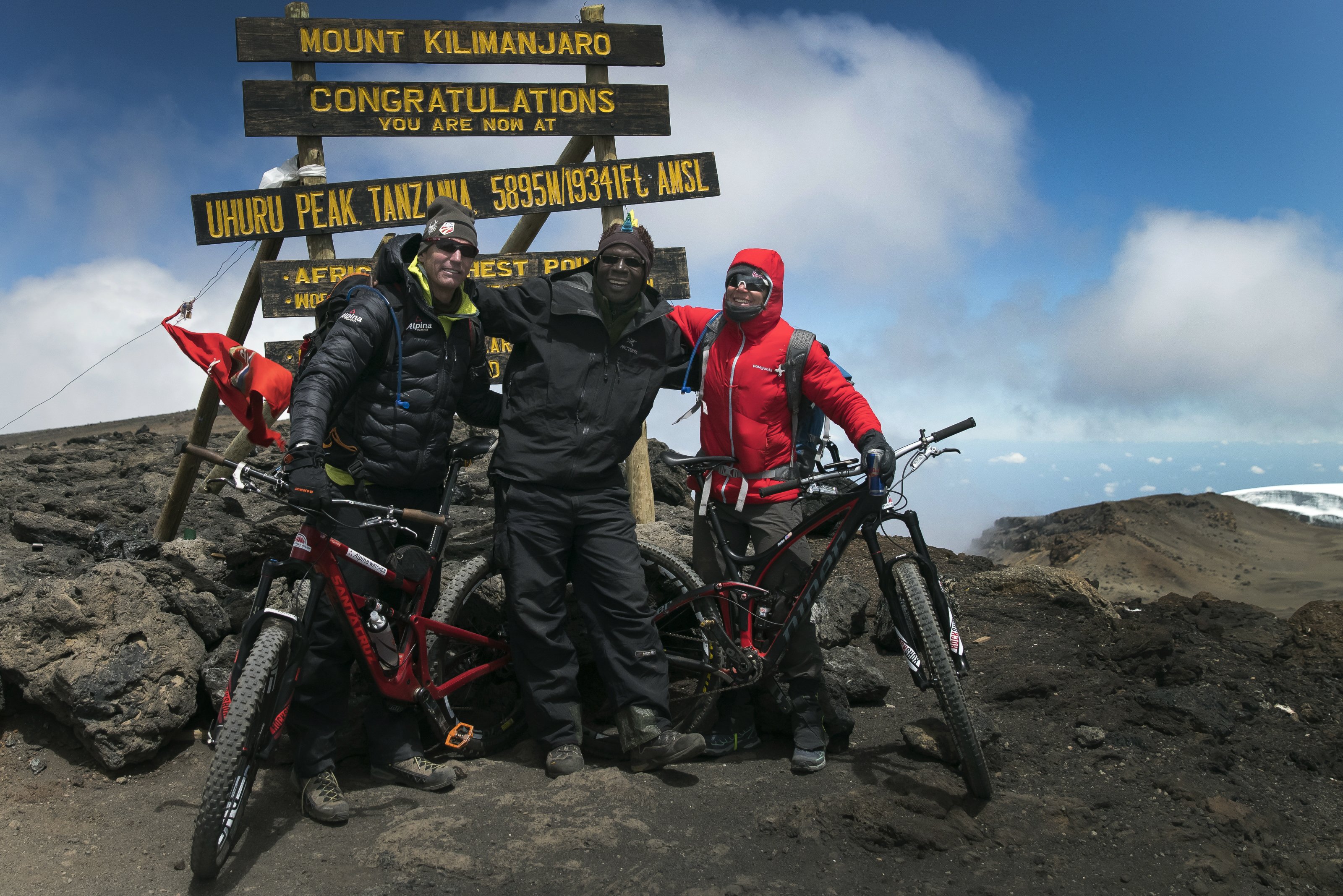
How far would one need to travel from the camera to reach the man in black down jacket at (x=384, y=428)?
3887mm

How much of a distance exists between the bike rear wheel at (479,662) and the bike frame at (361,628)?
0.07 m

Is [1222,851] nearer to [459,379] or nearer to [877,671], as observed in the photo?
[877,671]

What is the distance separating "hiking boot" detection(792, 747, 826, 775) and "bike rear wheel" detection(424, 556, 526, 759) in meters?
1.40

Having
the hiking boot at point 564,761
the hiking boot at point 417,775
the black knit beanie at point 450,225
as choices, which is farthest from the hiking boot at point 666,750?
the black knit beanie at point 450,225

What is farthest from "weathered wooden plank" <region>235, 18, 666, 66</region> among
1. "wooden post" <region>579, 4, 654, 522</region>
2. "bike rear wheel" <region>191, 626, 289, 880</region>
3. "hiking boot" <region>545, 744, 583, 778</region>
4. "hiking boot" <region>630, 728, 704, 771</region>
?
"hiking boot" <region>630, 728, 704, 771</region>

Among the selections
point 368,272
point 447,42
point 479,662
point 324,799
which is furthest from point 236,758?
point 447,42

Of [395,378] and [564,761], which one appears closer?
[395,378]

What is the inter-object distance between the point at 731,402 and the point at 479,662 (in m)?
1.84

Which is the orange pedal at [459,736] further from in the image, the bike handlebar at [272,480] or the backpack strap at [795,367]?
the backpack strap at [795,367]

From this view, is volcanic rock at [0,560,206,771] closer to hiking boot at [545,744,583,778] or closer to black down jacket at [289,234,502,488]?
black down jacket at [289,234,502,488]

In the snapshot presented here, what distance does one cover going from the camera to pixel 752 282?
4469 millimetres

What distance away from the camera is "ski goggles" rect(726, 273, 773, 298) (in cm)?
446

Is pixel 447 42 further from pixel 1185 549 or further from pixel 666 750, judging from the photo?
pixel 1185 549

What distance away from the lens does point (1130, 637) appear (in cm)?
586
